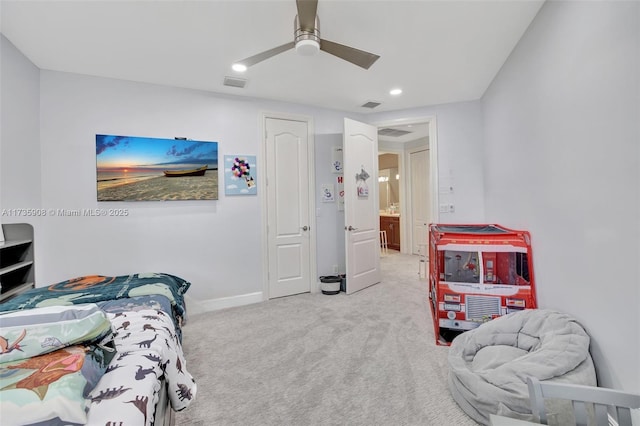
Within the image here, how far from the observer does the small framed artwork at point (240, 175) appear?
3.52 m

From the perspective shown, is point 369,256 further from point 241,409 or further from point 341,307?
point 241,409

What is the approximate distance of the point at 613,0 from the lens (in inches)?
54.5

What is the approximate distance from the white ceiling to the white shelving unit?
1.53m

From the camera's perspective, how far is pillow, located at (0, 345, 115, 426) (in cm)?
77

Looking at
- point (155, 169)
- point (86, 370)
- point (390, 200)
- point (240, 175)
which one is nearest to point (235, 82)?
point (240, 175)

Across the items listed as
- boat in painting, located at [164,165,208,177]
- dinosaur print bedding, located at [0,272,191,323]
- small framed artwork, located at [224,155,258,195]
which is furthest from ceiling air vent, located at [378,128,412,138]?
dinosaur print bedding, located at [0,272,191,323]

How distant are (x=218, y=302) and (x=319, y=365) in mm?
1737

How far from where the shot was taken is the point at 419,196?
6570 mm

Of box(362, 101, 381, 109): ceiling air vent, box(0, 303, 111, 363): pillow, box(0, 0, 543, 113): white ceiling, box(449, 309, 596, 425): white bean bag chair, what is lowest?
box(449, 309, 596, 425): white bean bag chair

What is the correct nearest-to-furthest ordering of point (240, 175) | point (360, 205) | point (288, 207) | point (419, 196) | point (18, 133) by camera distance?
point (18, 133)
point (240, 175)
point (288, 207)
point (360, 205)
point (419, 196)

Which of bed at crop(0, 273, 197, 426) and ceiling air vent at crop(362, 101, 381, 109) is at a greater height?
ceiling air vent at crop(362, 101, 381, 109)

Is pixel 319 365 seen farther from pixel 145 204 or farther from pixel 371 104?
pixel 371 104

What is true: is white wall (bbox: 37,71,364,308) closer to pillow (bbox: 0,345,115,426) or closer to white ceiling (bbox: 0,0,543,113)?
white ceiling (bbox: 0,0,543,113)

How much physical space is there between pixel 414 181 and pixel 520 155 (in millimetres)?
4121
